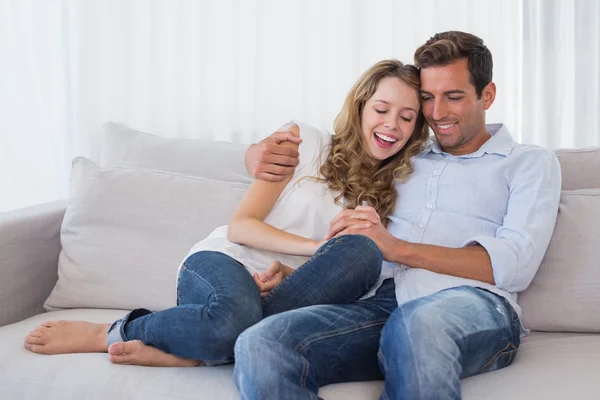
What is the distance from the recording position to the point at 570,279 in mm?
1789

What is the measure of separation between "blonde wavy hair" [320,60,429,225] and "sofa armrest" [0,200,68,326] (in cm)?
79

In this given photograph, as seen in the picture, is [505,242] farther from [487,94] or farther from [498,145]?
[487,94]

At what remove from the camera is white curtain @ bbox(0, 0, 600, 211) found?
2664mm

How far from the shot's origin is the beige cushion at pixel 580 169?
1.99 metres

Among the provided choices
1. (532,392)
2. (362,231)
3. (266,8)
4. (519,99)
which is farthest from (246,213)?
(519,99)

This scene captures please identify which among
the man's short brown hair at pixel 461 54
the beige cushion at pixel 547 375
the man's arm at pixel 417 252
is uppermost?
the man's short brown hair at pixel 461 54

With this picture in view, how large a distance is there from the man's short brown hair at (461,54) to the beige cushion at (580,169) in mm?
306

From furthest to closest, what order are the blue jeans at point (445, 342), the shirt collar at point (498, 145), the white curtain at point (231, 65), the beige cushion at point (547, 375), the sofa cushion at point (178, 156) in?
the white curtain at point (231, 65) < the sofa cushion at point (178, 156) < the shirt collar at point (498, 145) < the beige cushion at point (547, 375) < the blue jeans at point (445, 342)

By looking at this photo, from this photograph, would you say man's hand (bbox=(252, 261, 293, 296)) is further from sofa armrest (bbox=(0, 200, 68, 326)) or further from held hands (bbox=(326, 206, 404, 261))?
sofa armrest (bbox=(0, 200, 68, 326))

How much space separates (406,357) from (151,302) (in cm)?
84

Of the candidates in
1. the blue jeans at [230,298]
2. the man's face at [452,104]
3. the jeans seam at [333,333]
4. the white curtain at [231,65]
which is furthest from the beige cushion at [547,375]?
the white curtain at [231,65]

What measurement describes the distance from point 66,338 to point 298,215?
63 centimetres

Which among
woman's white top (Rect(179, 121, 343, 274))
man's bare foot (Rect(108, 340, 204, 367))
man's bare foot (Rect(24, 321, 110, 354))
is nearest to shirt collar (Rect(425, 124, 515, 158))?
woman's white top (Rect(179, 121, 343, 274))

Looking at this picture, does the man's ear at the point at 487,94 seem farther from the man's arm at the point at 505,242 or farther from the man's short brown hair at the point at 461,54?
the man's arm at the point at 505,242
